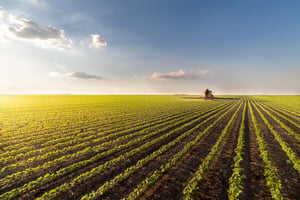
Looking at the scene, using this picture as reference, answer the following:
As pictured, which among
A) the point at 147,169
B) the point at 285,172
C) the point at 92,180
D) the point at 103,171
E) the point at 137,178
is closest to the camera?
the point at 92,180

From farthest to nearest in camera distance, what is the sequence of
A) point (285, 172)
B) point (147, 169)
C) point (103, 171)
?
point (147, 169)
point (103, 171)
point (285, 172)

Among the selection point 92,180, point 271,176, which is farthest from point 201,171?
point 92,180

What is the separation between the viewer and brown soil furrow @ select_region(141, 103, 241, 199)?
5.95 m

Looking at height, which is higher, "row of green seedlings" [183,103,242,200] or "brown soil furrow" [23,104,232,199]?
"row of green seedlings" [183,103,242,200]

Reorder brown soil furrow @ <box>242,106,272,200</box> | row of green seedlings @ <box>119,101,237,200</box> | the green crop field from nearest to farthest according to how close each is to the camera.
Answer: row of green seedlings @ <box>119,101,237,200</box> → brown soil furrow @ <box>242,106,272,200</box> → the green crop field

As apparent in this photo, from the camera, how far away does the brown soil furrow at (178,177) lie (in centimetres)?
595

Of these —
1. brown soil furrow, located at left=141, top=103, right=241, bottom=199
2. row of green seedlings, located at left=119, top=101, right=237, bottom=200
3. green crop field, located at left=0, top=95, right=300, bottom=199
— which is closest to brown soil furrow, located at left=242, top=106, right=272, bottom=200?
green crop field, located at left=0, top=95, right=300, bottom=199

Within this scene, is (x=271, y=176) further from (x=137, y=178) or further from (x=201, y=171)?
(x=137, y=178)

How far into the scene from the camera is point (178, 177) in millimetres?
7133

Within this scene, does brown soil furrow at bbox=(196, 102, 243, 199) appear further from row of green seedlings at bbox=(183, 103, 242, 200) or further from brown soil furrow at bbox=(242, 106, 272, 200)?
brown soil furrow at bbox=(242, 106, 272, 200)

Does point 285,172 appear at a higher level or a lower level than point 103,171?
higher

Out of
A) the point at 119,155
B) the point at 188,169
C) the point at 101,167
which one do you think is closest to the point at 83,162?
the point at 101,167

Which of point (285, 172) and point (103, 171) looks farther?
point (103, 171)

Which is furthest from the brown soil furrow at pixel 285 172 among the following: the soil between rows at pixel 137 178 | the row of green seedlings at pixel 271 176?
the soil between rows at pixel 137 178
